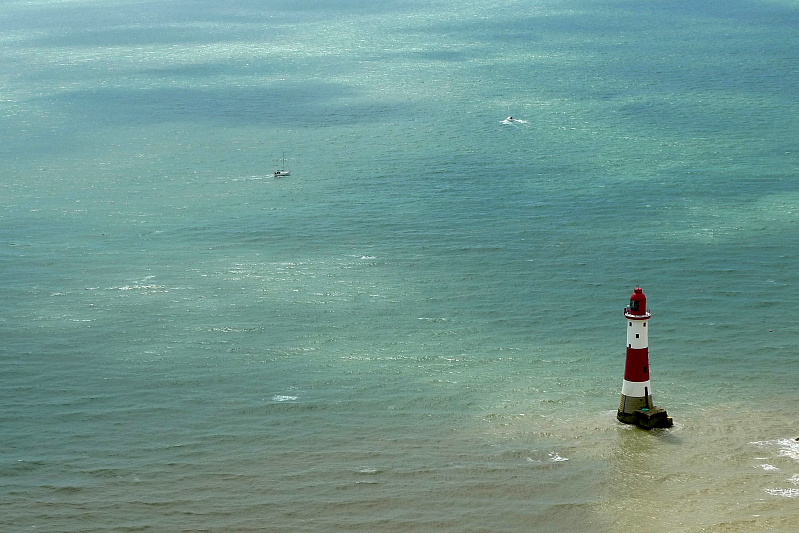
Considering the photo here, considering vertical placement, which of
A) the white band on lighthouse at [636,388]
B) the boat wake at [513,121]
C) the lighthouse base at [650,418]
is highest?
the boat wake at [513,121]

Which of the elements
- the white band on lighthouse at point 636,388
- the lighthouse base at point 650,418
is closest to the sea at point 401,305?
the lighthouse base at point 650,418

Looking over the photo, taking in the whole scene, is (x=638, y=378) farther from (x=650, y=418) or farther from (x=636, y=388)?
(x=650, y=418)

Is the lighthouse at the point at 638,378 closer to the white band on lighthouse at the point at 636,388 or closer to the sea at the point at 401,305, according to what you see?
the white band on lighthouse at the point at 636,388

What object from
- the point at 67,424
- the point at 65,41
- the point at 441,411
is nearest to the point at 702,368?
the point at 441,411

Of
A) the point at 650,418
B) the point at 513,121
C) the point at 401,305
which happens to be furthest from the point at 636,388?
the point at 513,121

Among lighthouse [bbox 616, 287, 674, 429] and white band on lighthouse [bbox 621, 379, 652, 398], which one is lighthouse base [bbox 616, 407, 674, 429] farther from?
white band on lighthouse [bbox 621, 379, 652, 398]

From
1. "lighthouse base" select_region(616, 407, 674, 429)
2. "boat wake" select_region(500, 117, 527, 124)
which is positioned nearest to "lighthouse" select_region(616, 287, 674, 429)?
"lighthouse base" select_region(616, 407, 674, 429)

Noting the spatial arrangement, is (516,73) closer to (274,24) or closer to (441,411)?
(274,24)
